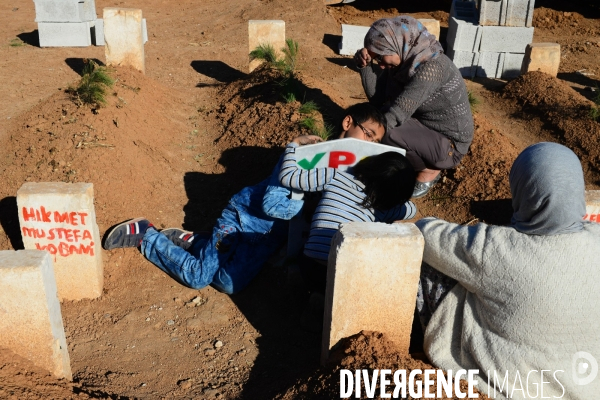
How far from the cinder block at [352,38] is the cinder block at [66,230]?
6.51 meters

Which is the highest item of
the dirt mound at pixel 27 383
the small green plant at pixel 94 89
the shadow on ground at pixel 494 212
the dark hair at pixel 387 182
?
the dark hair at pixel 387 182

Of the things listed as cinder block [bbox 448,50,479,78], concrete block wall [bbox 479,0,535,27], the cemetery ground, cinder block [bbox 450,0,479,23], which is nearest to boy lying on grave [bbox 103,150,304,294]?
the cemetery ground

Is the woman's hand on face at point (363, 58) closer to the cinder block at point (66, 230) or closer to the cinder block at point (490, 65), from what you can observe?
the cinder block at point (66, 230)

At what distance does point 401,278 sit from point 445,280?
26 centimetres

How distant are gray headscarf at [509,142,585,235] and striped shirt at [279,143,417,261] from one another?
106 cm

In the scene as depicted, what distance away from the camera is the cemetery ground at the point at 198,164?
11.4 ft

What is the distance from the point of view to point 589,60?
9.91 m

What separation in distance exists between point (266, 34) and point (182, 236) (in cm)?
469

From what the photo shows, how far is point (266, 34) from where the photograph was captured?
8586mm

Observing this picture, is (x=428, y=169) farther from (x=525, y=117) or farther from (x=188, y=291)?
(x=525, y=117)

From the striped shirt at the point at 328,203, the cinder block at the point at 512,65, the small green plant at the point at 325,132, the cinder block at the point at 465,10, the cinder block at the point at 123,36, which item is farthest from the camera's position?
the cinder block at the point at 465,10

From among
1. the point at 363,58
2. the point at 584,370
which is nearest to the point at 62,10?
the point at 363,58

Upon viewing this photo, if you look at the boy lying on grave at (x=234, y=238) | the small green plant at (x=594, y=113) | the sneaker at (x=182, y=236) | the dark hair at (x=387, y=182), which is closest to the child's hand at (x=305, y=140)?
the boy lying on grave at (x=234, y=238)

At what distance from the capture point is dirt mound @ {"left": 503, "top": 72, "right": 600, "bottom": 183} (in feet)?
21.3
